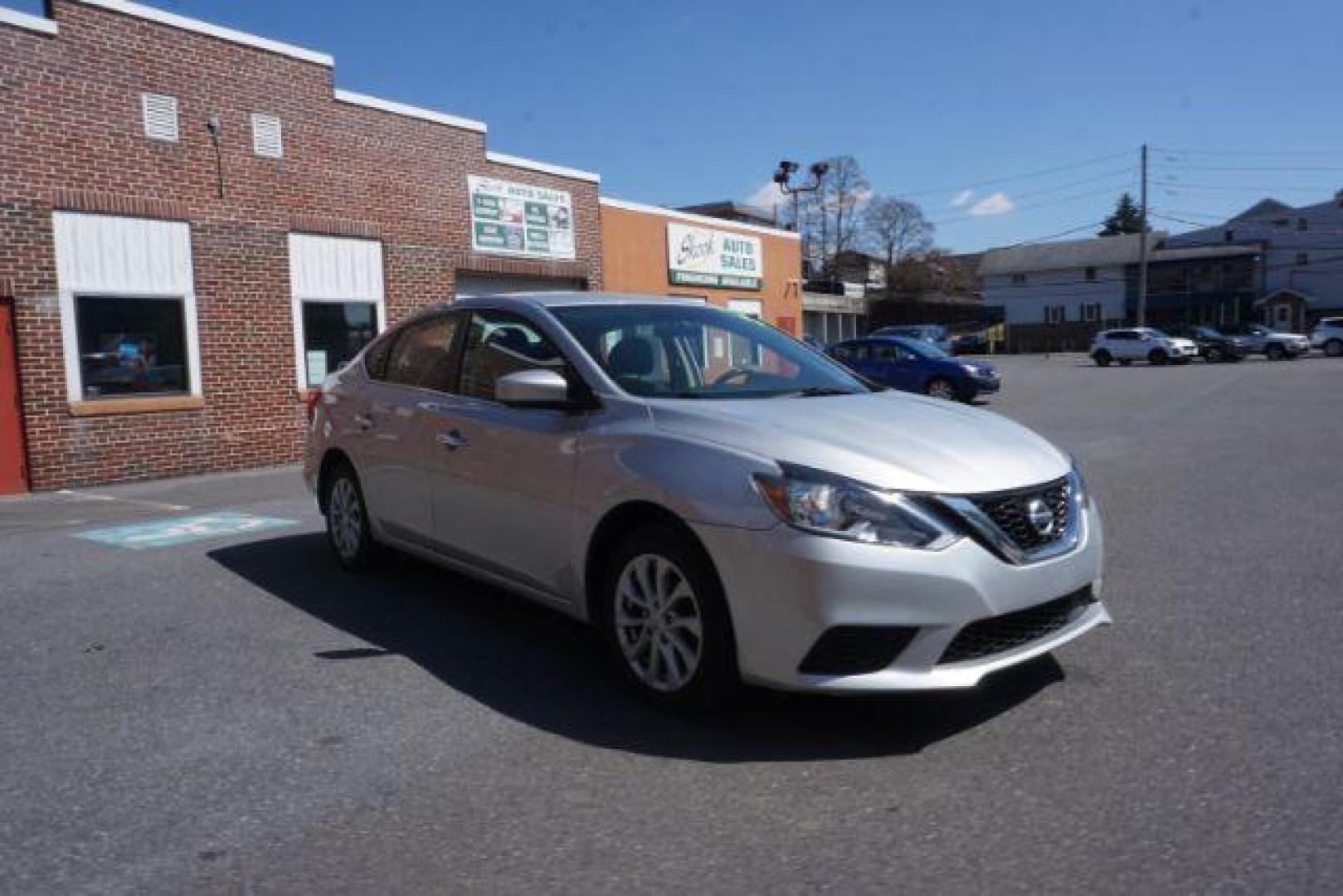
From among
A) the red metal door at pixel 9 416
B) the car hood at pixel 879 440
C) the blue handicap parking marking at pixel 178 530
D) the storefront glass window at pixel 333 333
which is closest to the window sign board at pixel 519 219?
the storefront glass window at pixel 333 333

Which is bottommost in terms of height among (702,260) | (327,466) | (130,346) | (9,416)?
(327,466)

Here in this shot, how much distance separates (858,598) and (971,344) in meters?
64.9

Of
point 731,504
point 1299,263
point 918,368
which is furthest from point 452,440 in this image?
point 1299,263

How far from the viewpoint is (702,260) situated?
2239 centimetres

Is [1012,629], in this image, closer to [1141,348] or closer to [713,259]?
[713,259]

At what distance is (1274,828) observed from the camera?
294 centimetres

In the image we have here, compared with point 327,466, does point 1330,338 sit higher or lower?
higher

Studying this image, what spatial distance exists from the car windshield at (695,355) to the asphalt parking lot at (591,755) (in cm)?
129

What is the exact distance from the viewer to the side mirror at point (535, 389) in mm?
4250

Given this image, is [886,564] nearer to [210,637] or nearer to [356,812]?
[356,812]

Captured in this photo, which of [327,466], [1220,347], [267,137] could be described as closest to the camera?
[327,466]

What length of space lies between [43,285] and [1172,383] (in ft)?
82.8

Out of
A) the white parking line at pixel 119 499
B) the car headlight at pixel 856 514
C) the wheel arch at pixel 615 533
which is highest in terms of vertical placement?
the car headlight at pixel 856 514

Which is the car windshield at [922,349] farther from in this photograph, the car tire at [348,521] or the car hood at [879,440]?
the car hood at [879,440]
